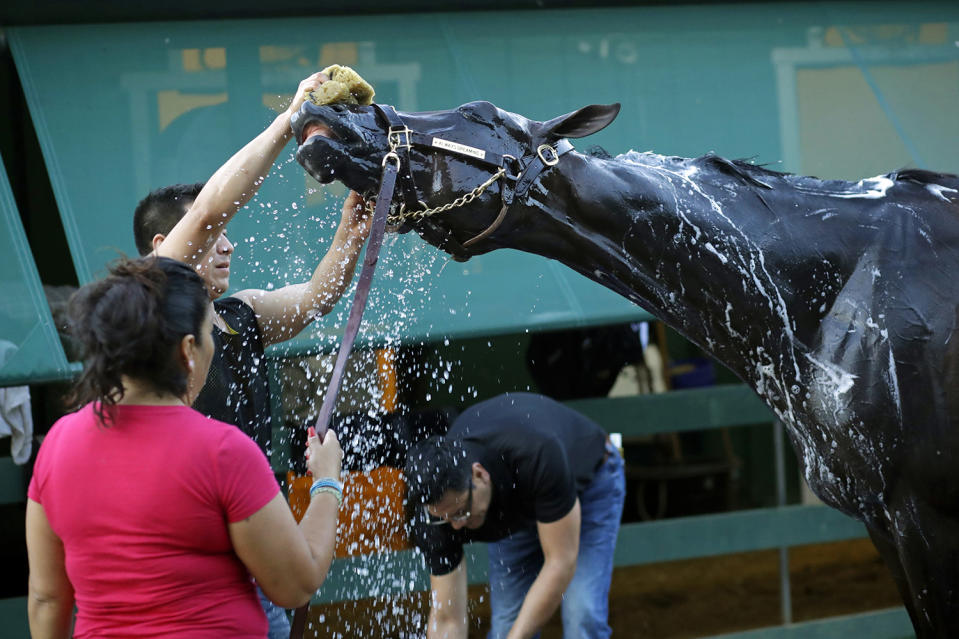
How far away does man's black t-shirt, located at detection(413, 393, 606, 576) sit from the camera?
326 centimetres

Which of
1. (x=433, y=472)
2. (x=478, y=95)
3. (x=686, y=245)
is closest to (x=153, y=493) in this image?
(x=686, y=245)

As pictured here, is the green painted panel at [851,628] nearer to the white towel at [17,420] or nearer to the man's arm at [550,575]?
the man's arm at [550,575]

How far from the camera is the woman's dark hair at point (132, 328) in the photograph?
5.41 feet

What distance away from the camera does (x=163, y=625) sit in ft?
5.36

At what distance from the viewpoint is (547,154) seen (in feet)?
7.29

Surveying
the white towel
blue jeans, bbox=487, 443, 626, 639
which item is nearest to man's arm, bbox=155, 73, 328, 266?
blue jeans, bbox=487, 443, 626, 639

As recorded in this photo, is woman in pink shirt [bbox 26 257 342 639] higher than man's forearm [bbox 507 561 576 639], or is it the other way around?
woman in pink shirt [bbox 26 257 342 639]

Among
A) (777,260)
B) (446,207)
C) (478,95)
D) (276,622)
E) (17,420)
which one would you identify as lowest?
(276,622)

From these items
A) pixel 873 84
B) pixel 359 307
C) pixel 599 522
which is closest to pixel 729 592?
pixel 599 522

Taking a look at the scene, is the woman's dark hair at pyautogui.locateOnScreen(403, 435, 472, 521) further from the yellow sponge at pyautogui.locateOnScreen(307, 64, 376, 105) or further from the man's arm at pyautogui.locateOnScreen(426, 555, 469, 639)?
the yellow sponge at pyautogui.locateOnScreen(307, 64, 376, 105)

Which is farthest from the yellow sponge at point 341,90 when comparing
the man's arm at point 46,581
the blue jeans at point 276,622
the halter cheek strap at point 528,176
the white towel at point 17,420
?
the white towel at point 17,420

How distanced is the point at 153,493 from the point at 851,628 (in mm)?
3854

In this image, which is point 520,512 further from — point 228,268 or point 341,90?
point 341,90

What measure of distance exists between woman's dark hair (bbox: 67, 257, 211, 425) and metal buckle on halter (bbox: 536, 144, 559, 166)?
2.70 feet
